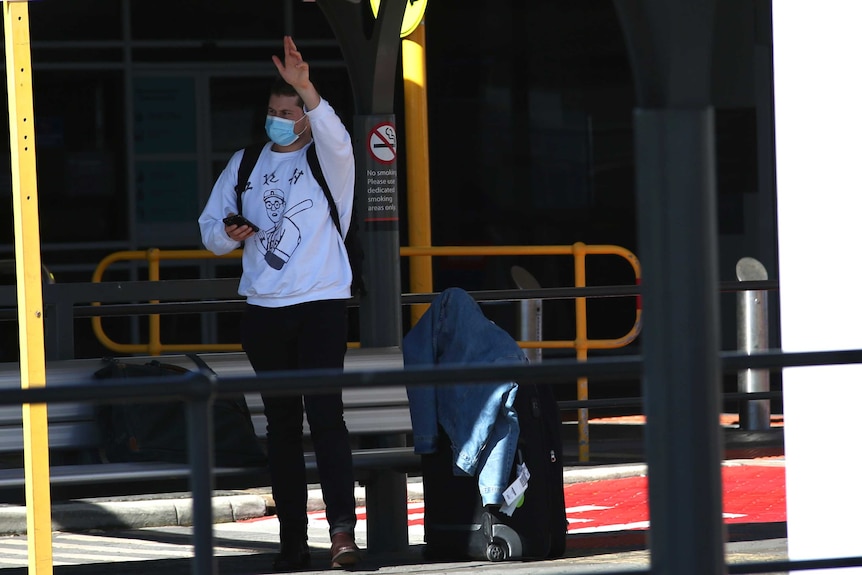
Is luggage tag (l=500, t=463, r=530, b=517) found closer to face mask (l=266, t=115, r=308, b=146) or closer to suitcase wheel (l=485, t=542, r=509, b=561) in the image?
suitcase wheel (l=485, t=542, r=509, b=561)

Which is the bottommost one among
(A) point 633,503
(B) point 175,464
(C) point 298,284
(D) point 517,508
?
(A) point 633,503

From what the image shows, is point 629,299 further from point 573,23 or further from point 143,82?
point 143,82

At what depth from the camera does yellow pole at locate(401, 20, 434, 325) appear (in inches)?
350

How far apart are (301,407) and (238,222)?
0.64 metres

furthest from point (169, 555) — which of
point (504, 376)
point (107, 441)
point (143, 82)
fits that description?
point (143, 82)

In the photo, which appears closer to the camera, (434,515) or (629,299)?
(434,515)

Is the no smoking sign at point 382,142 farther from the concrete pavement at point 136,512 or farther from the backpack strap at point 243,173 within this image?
the concrete pavement at point 136,512

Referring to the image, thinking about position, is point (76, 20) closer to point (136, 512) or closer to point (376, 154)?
point (136, 512)

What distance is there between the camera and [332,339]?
505 centimetres

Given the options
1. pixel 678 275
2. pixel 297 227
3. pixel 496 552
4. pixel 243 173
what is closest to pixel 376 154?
pixel 243 173

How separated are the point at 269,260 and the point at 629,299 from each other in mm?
9311

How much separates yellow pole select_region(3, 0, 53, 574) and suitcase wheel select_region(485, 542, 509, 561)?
1679mm

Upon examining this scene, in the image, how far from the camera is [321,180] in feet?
16.7

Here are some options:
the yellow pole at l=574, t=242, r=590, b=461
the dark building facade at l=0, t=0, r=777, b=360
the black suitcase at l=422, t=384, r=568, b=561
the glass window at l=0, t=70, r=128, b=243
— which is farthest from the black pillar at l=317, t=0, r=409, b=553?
the glass window at l=0, t=70, r=128, b=243
